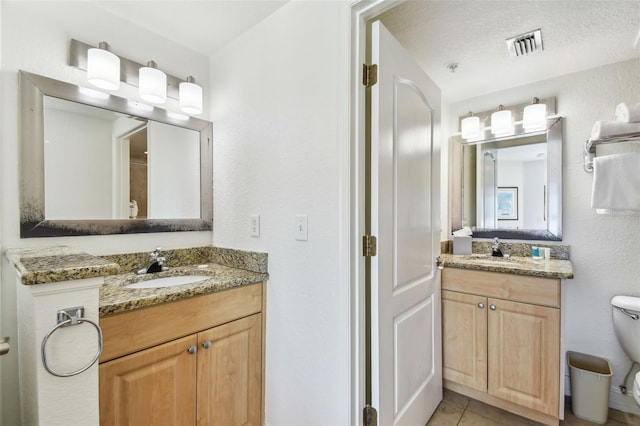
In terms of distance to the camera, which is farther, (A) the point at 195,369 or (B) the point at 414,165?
(B) the point at 414,165

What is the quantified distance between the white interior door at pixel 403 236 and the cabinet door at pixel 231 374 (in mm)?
613

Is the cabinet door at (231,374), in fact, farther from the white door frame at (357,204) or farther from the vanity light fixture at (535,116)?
the vanity light fixture at (535,116)

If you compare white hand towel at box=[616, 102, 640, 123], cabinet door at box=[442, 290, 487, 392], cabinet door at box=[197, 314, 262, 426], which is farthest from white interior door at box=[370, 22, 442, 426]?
white hand towel at box=[616, 102, 640, 123]

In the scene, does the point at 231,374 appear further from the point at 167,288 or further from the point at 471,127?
the point at 471,127

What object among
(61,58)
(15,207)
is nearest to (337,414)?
(15,207)

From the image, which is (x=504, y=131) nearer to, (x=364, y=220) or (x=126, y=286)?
(x=364, y=220)

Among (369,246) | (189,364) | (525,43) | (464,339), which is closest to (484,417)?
(464,339)

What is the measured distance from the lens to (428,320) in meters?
1.71

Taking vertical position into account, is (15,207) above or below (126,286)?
above

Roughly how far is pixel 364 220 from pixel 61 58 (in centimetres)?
157

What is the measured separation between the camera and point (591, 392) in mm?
1729

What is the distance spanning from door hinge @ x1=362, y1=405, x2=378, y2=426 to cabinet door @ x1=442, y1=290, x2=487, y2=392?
967mm

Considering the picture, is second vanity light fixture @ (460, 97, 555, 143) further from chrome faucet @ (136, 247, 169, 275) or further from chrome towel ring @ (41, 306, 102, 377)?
chrome towel ring @ (41, 306, 102, 377)

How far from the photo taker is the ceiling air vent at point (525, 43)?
1629 millimetres
